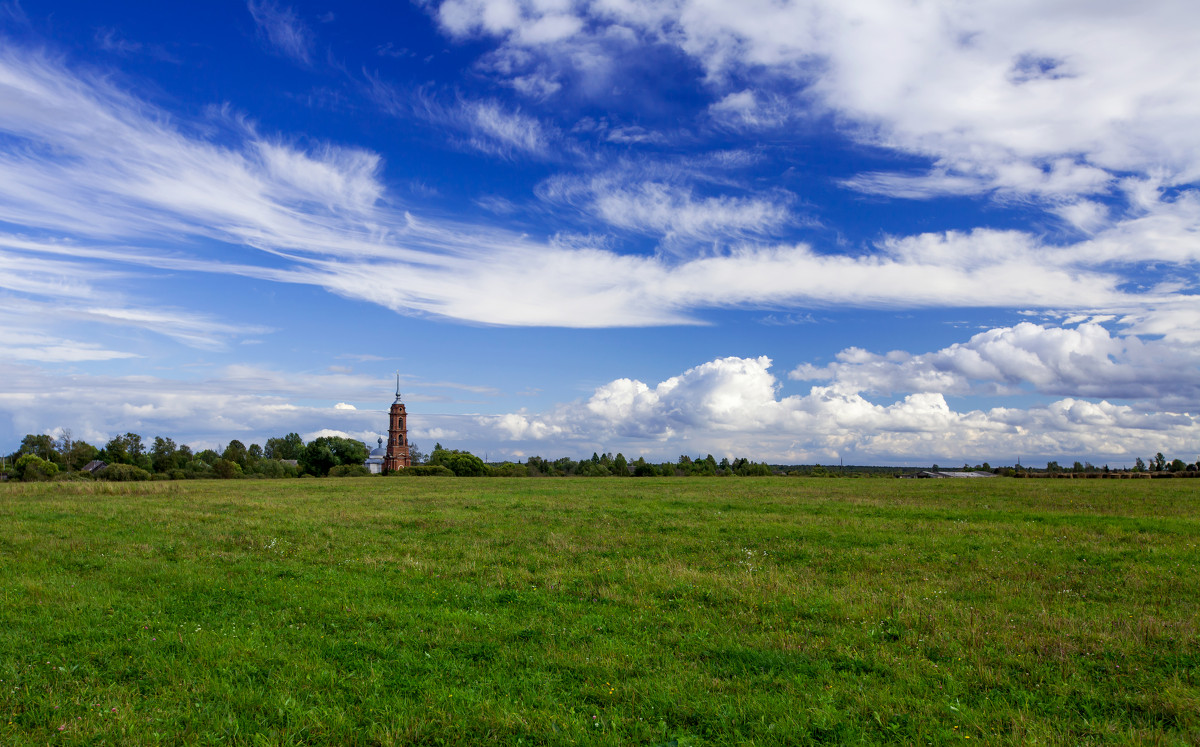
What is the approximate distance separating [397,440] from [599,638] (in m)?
148

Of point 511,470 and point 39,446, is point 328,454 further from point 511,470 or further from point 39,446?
point 39,446

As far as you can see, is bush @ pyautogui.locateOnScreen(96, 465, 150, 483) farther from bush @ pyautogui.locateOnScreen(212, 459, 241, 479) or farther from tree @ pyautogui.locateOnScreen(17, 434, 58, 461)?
tree @ pyautogui.locateOnScreen(17, 434, 58, 461)

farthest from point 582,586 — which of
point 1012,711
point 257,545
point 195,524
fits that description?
point 195,524

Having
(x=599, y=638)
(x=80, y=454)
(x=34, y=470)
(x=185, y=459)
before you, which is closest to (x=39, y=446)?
(x=80, y=454)

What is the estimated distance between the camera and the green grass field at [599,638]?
7973 millimetres

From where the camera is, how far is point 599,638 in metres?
10.9

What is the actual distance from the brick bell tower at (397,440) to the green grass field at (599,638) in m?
128

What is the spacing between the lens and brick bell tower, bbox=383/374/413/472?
147 m

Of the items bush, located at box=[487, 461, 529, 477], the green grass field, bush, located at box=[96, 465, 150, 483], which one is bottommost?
bush, located at box=[487, 461, 529, 477]

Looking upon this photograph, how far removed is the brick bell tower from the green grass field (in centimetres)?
12787

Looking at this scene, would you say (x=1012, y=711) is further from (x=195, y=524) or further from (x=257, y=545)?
(x=195, y=524)

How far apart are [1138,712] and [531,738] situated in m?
7.87

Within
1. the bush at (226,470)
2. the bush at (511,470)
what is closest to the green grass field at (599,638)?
the bush at (226,470)

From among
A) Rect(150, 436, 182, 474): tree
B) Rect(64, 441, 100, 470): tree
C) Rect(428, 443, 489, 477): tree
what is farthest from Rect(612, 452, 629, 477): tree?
Rect(64, 441, 100, 470): tree
